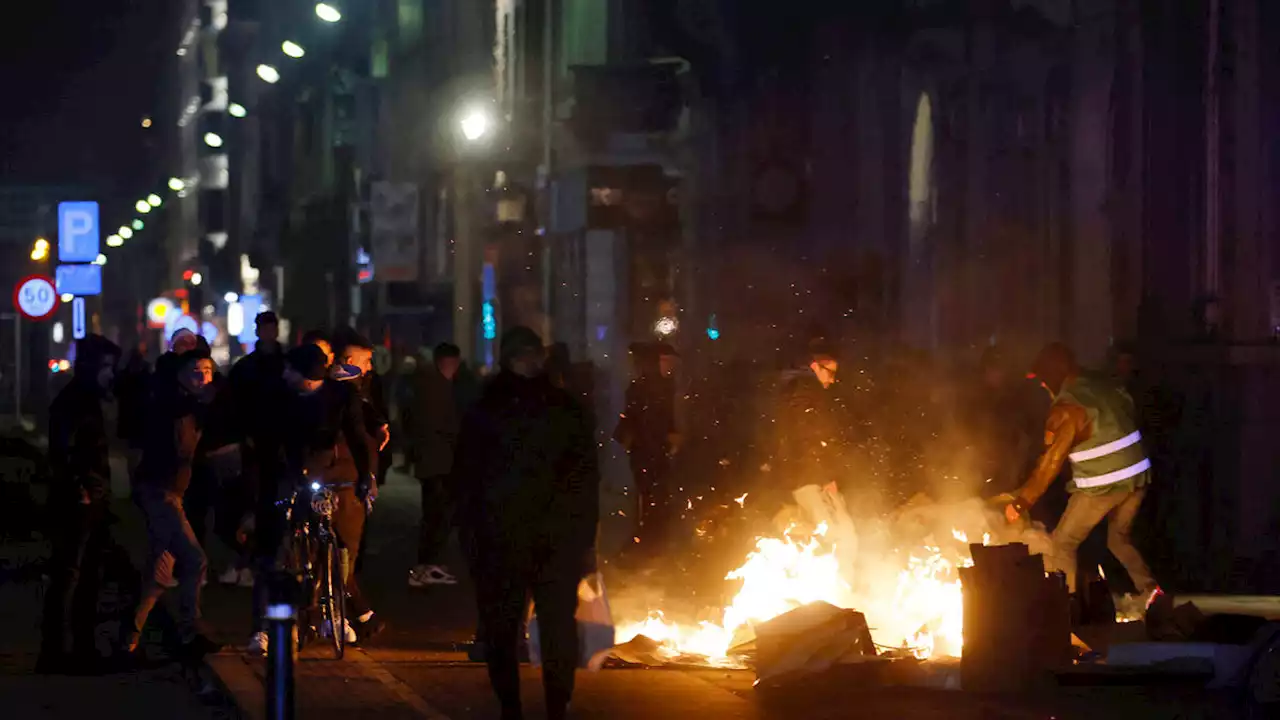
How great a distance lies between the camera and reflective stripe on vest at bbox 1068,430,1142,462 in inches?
458

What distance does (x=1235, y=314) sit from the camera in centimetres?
1442

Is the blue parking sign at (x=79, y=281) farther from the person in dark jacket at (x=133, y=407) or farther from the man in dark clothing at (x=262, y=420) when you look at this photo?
the man in dark clothing at (x=262, y=420)

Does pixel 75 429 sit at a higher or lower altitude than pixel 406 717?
higher

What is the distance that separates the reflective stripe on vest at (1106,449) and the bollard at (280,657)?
5.93 metres

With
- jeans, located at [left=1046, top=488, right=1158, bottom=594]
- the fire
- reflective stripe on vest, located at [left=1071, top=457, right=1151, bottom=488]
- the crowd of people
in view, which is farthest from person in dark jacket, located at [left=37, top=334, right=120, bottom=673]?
reflective stripe on vest, located at [left=1071, top=457, right=1151, bottom=488]

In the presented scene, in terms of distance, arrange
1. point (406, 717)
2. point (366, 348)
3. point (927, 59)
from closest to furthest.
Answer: point (406, 717), point (366, 348), point (927, 59)

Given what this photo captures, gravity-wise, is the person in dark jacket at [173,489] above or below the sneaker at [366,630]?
above

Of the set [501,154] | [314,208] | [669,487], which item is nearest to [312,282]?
[314,208]

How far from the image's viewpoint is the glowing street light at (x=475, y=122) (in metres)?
31.0

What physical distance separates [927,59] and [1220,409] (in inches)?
300

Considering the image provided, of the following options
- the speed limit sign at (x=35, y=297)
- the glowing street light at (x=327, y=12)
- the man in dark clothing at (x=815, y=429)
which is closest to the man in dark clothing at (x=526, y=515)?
the man in dark clothing at (x=815, y=429)

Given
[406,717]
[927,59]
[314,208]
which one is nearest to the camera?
[406,717]

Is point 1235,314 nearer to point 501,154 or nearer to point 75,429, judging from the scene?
point 75,429

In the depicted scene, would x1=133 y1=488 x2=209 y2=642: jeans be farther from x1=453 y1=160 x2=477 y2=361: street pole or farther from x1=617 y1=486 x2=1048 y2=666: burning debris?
x1=453 y1=160 x2=477 y2=361: street pole
